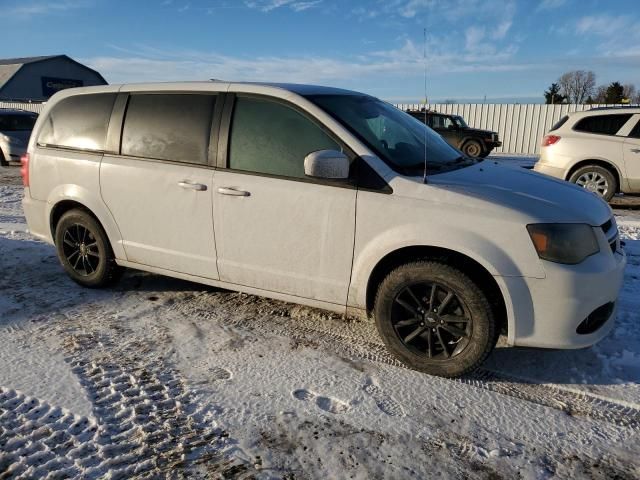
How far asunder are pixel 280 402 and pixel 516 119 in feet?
73.6

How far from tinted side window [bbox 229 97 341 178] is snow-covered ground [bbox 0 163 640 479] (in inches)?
48.4

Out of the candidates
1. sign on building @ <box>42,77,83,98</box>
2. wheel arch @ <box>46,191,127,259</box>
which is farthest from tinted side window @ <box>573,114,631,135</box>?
sign on building @ <box>42,77,83,98</box>

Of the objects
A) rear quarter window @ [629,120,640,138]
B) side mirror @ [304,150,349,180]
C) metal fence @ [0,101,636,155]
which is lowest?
side mirror @ [304,150,349,180]

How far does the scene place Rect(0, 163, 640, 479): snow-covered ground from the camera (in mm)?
2318

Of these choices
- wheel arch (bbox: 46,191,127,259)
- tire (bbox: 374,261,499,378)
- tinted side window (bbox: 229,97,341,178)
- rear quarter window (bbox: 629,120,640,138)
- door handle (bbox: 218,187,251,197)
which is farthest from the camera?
rear quarter window (bbox: 629,120,640,138)

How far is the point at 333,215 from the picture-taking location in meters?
3.20

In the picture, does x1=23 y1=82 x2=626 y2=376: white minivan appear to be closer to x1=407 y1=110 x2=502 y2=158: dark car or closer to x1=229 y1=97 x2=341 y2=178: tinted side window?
x1=229 y1=97 x2=341 y2=178: tinted side window

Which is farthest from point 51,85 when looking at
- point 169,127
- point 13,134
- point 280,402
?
point 280,402

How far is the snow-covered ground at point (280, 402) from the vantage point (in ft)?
7.61

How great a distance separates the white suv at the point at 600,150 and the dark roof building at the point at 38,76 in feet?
166

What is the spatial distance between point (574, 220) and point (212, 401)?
2.31 meters

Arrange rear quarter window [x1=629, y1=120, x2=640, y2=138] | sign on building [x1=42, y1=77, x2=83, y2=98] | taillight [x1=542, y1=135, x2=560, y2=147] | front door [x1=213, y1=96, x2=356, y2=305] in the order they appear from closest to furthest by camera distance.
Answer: front door [x1=213, y1=96, x2=356, y2=305], rear quarter window [x1=629, y1=120, x2=640, y2=138], taillight [x1=542, y1=135, x2=560, y2=147], sign on building [x1=42, y1=77, x2=83, y2=98]

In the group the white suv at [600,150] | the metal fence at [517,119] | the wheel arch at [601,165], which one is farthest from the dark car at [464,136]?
the wheel arch at [601,165]

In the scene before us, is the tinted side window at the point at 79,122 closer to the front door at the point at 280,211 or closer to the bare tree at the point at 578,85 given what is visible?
the front door at the point at 280,211
